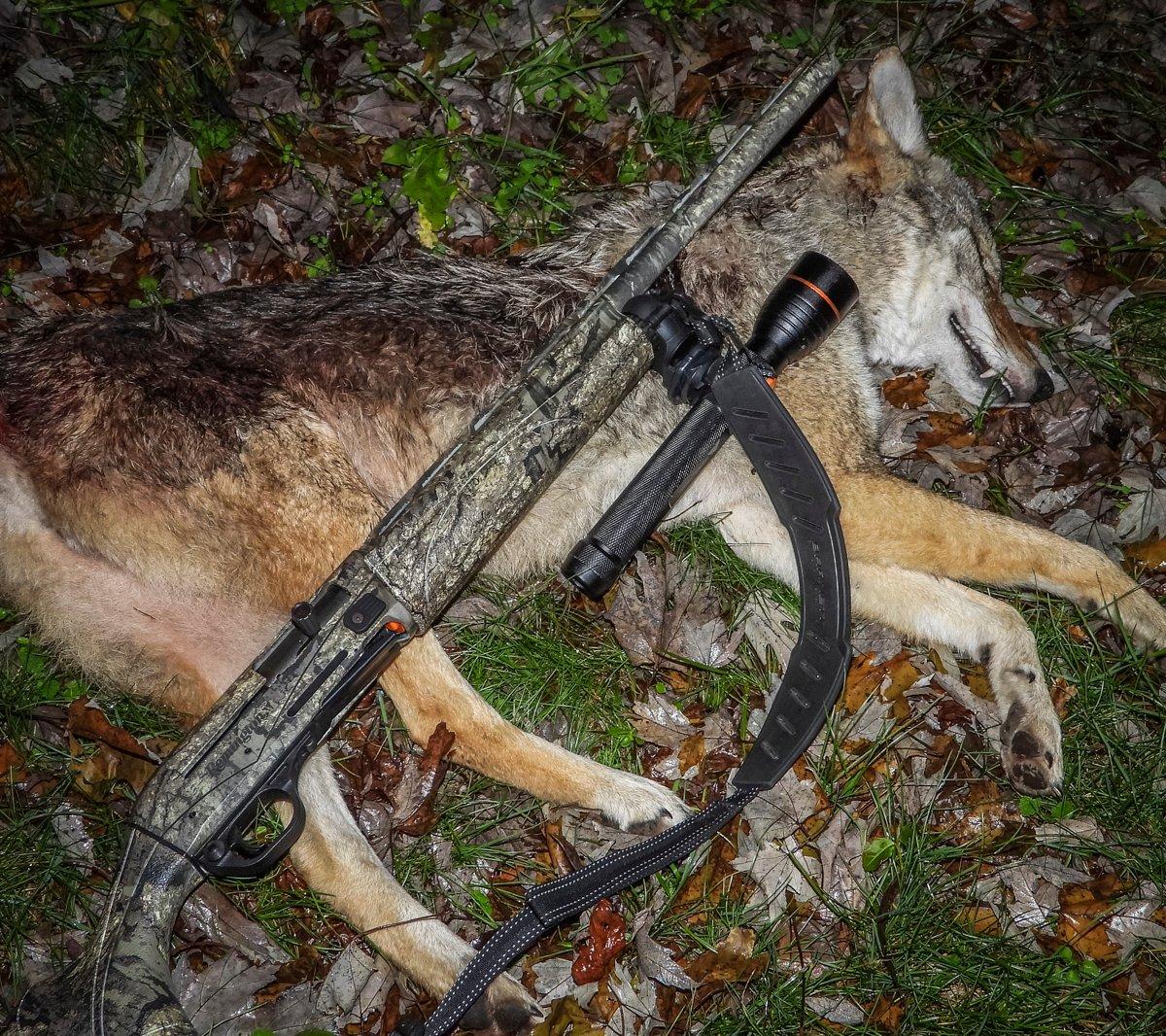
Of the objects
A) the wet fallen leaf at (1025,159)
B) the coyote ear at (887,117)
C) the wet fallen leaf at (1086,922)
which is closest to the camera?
the wet fallen leaf at (1086,922)

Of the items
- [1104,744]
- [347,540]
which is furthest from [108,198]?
[1104,744]

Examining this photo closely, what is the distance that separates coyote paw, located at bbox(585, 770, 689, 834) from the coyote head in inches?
109

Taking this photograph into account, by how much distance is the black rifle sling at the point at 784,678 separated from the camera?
126 inches

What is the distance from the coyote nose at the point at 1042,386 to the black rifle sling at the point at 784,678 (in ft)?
5.80

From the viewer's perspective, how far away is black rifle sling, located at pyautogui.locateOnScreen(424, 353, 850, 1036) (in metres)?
3.21

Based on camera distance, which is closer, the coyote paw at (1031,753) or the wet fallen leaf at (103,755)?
the coyote paw at (1031,753)

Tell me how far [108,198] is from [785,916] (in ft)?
18.3

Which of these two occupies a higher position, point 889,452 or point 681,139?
point 681,139

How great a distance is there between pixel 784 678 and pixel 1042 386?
2234 millimetres

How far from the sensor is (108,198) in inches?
207

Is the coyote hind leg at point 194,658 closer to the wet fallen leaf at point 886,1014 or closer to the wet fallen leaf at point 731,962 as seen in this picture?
the wet fallen leaf at point 731,962

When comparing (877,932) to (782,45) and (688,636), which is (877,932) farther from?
(782,45)

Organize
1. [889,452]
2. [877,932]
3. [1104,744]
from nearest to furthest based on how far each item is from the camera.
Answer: [877,932] → [1104,744] → [889,452]

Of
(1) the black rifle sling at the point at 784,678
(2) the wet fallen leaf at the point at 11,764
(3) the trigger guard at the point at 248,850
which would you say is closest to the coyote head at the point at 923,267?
(1) the black rifle sling at the point at 784,678
